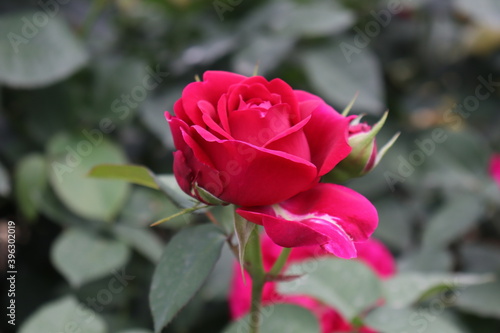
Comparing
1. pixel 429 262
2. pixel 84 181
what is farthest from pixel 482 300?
pixel 84 181

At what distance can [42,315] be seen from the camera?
52 cm

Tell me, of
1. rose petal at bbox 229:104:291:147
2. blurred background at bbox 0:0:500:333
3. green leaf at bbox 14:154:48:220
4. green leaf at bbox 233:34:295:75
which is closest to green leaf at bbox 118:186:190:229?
blurred background at bbox 0:0:500:333

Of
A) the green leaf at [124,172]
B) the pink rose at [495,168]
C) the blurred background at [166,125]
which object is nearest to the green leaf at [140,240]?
the blurred background at [166,125]

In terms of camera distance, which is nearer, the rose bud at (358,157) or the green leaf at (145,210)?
the rose bud at (358,157)

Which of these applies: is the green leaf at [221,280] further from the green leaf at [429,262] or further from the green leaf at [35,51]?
the green leaf at [35,51]

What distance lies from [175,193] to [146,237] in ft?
1.35

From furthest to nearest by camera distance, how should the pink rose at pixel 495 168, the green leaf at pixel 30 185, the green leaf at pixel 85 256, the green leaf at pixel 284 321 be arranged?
the pink rose at pixel 495 168 < the green leaf at pixel 30 185 < the green leaf at pixel 85 256 < the green leaf at pixel 284 321

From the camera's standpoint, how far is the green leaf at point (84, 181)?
75 centimetres

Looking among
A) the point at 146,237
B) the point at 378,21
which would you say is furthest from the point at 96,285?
the point at 378,21

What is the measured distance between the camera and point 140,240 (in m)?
0.75

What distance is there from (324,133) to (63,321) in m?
0.32

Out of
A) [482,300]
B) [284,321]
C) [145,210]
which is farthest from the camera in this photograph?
[145,210]

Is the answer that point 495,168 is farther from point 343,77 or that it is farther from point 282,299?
point 282,299

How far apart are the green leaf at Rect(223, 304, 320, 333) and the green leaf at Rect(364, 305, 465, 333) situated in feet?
0.18
